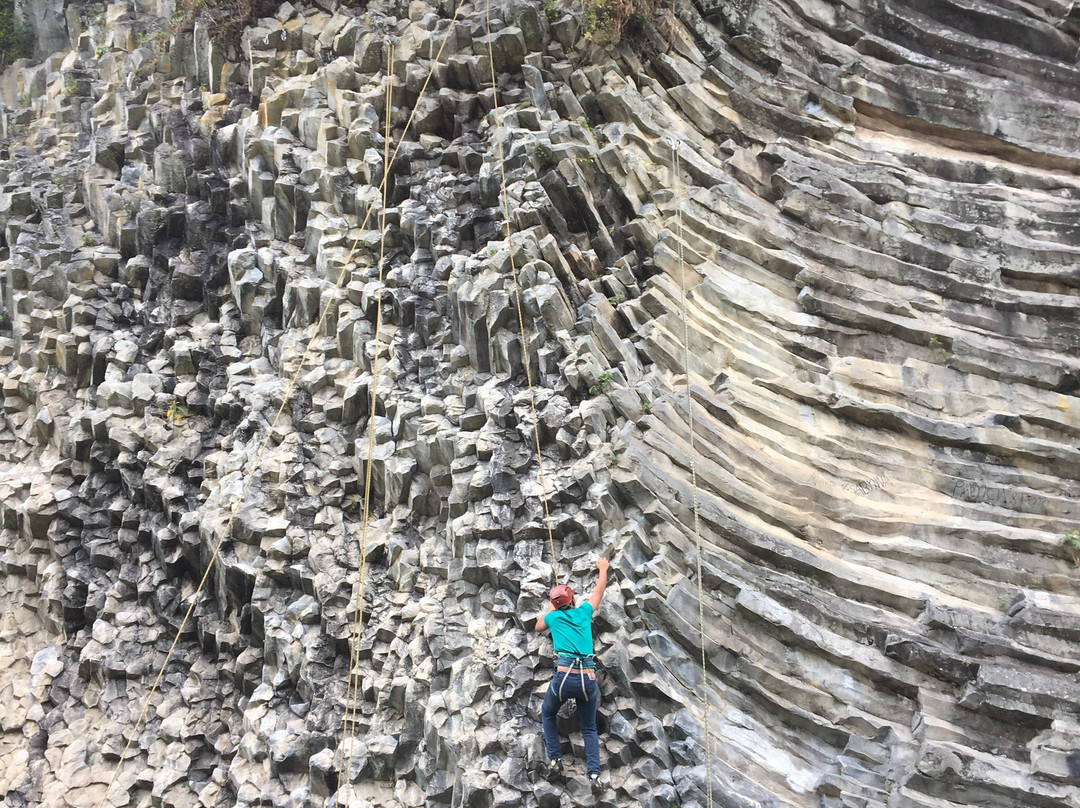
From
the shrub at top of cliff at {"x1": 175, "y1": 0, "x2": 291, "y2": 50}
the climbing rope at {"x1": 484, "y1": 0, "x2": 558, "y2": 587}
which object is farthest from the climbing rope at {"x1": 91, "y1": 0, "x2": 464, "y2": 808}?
the shrub at top of cliff at {"x1": 175, "y1": 0, "x2": 291, "y2": 50}

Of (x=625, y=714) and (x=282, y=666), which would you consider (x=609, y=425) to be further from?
(x=282, y=666)

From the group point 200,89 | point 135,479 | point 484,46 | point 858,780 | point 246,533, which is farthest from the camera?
point 200,89

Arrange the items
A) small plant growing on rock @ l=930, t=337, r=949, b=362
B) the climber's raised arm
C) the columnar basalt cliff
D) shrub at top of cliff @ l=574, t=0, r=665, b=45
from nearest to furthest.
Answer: the climber's raised arm, the columnar basalt cliff, small plant growing on rock @ l=930, t=337, r=949, b=362, shrub at top of cliff @ l=574, t=0, r=665, b=45

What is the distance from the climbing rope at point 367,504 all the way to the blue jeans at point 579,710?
6.77 ft

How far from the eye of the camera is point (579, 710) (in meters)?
8.24

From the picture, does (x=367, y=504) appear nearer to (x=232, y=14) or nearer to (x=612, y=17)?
(x=612, y=17)

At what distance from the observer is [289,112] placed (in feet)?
44.4

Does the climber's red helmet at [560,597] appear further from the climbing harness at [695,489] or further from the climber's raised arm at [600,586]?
the climbing harness at [695,489]

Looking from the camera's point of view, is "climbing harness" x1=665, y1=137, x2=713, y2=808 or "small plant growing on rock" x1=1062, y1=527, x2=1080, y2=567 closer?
"climbing harness" x1=665, y1=137, x2=713, y2=808

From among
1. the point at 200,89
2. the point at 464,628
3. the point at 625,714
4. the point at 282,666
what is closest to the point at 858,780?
the point at 625,714

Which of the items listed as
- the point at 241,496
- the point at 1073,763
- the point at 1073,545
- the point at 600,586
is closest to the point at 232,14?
the point at 241,496

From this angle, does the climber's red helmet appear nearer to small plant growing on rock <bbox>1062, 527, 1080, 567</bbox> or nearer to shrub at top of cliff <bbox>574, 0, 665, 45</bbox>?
small plant growing on rock <bbox>1062, 527, 1080, 567</bbox>

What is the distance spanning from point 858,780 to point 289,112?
10358mm

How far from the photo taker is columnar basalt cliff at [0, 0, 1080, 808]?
893cm
